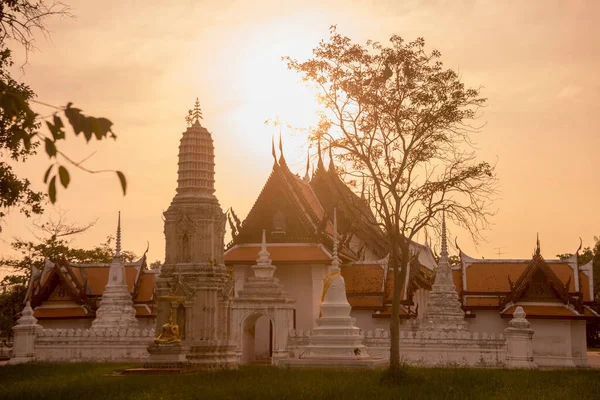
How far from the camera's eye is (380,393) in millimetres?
17312

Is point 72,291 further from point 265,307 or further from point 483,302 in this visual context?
point 483,302

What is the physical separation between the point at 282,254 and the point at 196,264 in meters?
9.39

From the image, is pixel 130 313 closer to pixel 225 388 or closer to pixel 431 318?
pixel 431 318

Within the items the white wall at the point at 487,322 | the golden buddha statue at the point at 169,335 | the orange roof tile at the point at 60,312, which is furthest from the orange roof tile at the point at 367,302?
the golden buddha statue at the point at 169,335

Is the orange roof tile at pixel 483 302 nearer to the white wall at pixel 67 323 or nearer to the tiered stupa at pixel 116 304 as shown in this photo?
the tiered stupa at pixel 116 304

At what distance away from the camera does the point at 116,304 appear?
37.9 metres

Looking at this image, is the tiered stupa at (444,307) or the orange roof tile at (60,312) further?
the orange roof tile at (60,312)

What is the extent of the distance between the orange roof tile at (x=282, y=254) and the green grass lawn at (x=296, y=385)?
12.9 meters

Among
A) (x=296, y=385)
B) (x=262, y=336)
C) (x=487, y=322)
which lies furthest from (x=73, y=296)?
(x=296, y=385)

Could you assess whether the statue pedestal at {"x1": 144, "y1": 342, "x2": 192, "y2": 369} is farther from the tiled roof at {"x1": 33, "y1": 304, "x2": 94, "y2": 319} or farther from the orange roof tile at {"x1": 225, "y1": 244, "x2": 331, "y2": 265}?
the tiled roof at {"x1": 33, "y1": 304, "x2": 94, "y2": 319}

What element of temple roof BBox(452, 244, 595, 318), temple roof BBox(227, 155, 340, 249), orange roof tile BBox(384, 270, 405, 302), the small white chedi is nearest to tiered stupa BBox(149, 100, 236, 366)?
the small white chedi

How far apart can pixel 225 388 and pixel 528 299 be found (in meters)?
22.0

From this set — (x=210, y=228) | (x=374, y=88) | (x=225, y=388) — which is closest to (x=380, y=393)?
(x=225, y=388)

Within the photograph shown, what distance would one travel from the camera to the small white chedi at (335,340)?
2705cm
